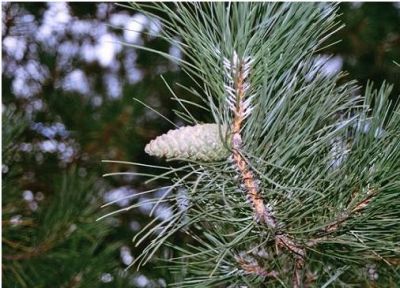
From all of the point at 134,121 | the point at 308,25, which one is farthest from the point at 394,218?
the point at 134,121

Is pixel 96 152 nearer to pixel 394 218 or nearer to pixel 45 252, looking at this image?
pixel 45 252

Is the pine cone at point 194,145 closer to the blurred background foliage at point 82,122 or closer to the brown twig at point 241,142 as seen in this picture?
the brown twig at point 241,142

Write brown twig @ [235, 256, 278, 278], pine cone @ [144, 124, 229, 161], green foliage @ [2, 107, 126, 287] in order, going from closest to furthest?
pine cone @ [144, 124, 229, 161] < brown twig @ [235, 256, 278, 278] < green foliage @ [2, 107, 126, 287]

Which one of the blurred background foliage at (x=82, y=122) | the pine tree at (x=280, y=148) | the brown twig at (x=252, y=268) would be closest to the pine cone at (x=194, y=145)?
the pine tree at (x=280, y=148)

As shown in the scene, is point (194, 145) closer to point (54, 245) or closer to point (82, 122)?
point (54, 245)

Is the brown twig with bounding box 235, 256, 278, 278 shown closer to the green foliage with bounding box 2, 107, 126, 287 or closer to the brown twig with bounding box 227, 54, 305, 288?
the brown twig with bounding box 227, 54, 305, 288

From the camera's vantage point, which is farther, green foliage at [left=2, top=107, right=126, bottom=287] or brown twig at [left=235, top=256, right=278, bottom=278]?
green foliage at [left=2, top=107, right=126, bottom=287]

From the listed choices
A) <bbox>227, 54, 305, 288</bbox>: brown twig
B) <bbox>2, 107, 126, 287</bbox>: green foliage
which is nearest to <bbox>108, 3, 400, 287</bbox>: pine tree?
<bbox>227, 54, 305, 288</bbox>: brown twig
